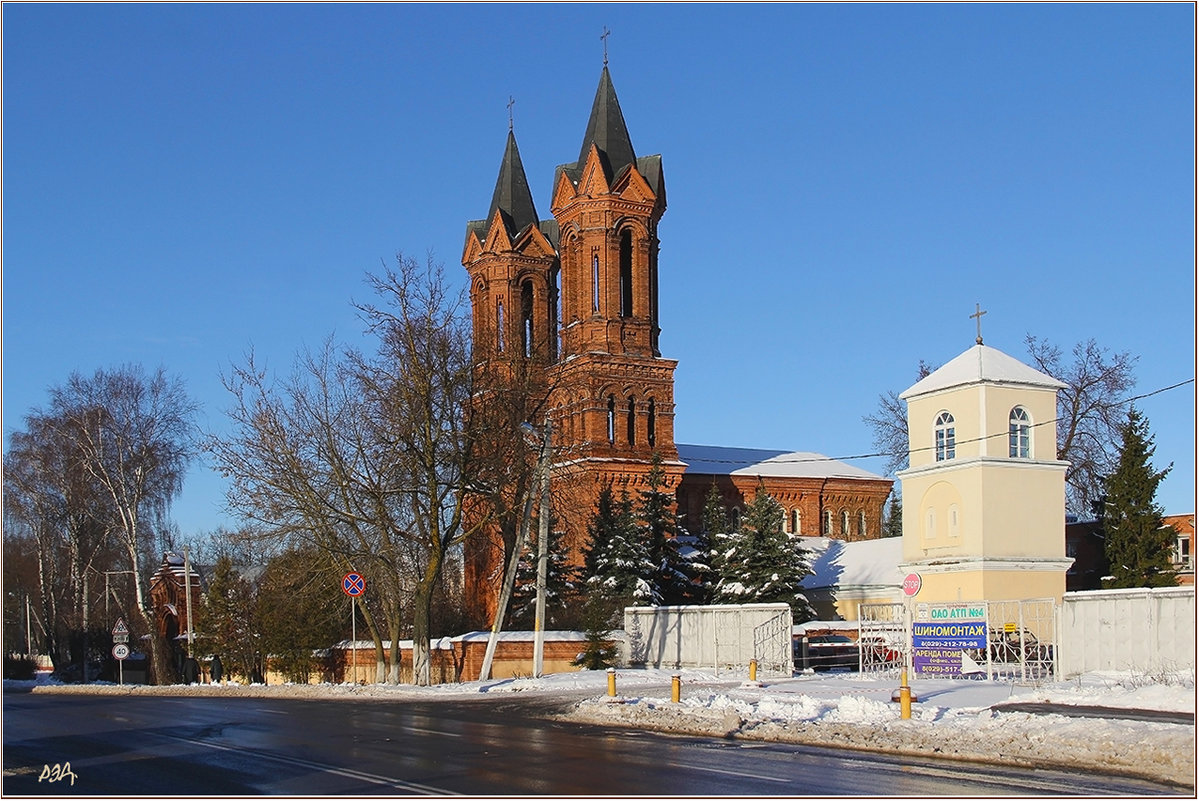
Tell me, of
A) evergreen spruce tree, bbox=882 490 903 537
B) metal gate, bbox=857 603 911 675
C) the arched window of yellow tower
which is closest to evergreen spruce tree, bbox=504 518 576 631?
metal gate, bbox=857 603 911 675

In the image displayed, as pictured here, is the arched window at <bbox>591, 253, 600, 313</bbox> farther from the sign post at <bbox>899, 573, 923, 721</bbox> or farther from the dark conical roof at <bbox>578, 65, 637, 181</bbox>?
the sign post at <bbox>899, 573, 923, 721</bbox>

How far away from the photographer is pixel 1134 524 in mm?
49438

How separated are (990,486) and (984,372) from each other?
144 inches

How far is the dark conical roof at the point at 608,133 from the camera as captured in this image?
2569 inches

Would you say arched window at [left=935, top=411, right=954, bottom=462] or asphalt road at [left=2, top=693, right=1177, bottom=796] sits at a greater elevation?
arched window at [left=935, top=411, right=954, bottom=462]

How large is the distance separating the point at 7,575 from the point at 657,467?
112 feet

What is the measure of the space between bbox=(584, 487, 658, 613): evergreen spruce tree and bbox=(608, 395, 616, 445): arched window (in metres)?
10.6

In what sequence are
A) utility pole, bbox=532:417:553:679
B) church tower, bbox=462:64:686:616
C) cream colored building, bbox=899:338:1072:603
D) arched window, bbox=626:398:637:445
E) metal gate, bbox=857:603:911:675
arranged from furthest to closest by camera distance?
arched window, bbox=626:398:637:445 → church tower, bbox=462:64:686:616 → cream colored building, bbox=899:338:1072:603 → utility pole, bbox=532:417:553:679 → metal gate, bbox=857:603:911:675

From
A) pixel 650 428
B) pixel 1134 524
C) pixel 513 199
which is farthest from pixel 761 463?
pixel 1134 524

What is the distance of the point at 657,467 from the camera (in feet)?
184

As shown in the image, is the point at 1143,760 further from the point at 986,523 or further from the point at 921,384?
the point at 921,384

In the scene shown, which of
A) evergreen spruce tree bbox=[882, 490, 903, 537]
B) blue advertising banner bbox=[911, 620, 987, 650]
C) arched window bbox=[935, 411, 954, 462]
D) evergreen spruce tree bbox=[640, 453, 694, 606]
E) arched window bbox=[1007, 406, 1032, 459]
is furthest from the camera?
evergreen spruce tree bbox=[882, 490, 903, 537]

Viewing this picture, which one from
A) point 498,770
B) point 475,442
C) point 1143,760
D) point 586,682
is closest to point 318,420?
point 475,442

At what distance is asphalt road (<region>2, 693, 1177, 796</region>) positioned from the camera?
13.2 m
